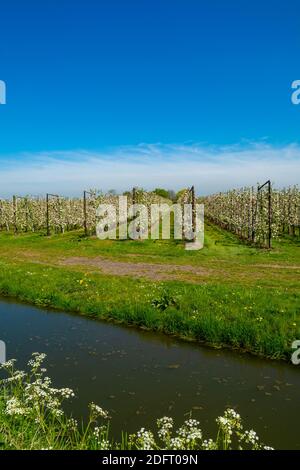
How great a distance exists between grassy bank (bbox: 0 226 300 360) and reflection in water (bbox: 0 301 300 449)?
957 millimetres

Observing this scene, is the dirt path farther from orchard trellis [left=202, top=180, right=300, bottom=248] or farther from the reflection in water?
orchard trellis [left=202, top=180, right=300, bottom=248]

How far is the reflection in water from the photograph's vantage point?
9.32 meters

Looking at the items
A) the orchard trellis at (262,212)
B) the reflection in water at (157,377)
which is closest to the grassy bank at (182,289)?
the reflection in water at (157,377)

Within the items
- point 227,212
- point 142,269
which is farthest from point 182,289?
point 227,212

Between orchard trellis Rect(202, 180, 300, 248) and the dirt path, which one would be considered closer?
the dirt path

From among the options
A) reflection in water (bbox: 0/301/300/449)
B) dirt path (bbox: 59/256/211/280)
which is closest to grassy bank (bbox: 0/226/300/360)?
dirt path (bbox: 59/256/211/280)

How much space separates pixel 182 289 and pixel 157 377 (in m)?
8.13

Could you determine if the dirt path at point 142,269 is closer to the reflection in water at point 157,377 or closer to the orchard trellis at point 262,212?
the reflection in water at point 157,377

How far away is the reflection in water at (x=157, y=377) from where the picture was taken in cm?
932

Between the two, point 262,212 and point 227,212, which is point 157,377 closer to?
point 262,212

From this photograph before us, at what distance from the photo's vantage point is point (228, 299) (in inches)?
679

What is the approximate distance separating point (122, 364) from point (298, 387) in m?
5.13

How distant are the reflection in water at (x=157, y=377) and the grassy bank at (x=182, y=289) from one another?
3.14 ft
